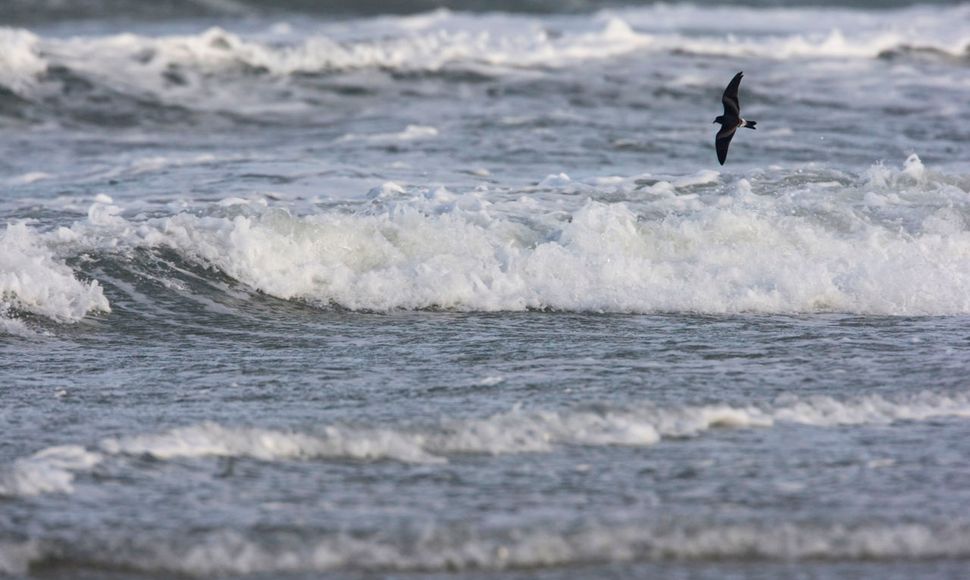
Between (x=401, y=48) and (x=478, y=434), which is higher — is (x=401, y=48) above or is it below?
above

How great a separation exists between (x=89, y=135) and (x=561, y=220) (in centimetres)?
672

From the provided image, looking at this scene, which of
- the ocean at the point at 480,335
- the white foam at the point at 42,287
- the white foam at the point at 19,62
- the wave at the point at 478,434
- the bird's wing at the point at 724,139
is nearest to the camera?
the ocean at the point at 480,335

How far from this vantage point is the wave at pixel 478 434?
5051 mm

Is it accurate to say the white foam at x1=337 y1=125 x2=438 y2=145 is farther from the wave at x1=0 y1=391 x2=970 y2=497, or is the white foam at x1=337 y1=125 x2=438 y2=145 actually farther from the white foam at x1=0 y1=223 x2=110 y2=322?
the wave at x1=0 y1=391 x2=970 y2=497

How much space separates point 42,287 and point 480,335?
8.35 feet

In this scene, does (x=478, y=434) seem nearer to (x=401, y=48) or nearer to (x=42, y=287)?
(x=42, y=287)

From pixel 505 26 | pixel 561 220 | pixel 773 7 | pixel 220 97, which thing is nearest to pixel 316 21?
pixel 505 26

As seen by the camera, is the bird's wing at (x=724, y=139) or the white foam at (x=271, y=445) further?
the bird's wing at (x=724, y=139)

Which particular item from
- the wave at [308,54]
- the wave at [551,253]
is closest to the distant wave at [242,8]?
the wave at [308,54]

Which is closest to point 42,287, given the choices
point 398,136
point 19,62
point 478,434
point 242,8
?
point 478,434

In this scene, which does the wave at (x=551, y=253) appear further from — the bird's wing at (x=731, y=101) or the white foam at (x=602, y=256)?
the bird's wing at (x=731, y=101)

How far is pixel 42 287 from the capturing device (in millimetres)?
7457

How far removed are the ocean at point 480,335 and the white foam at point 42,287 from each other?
0.02 m

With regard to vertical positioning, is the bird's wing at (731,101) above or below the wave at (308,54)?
below
